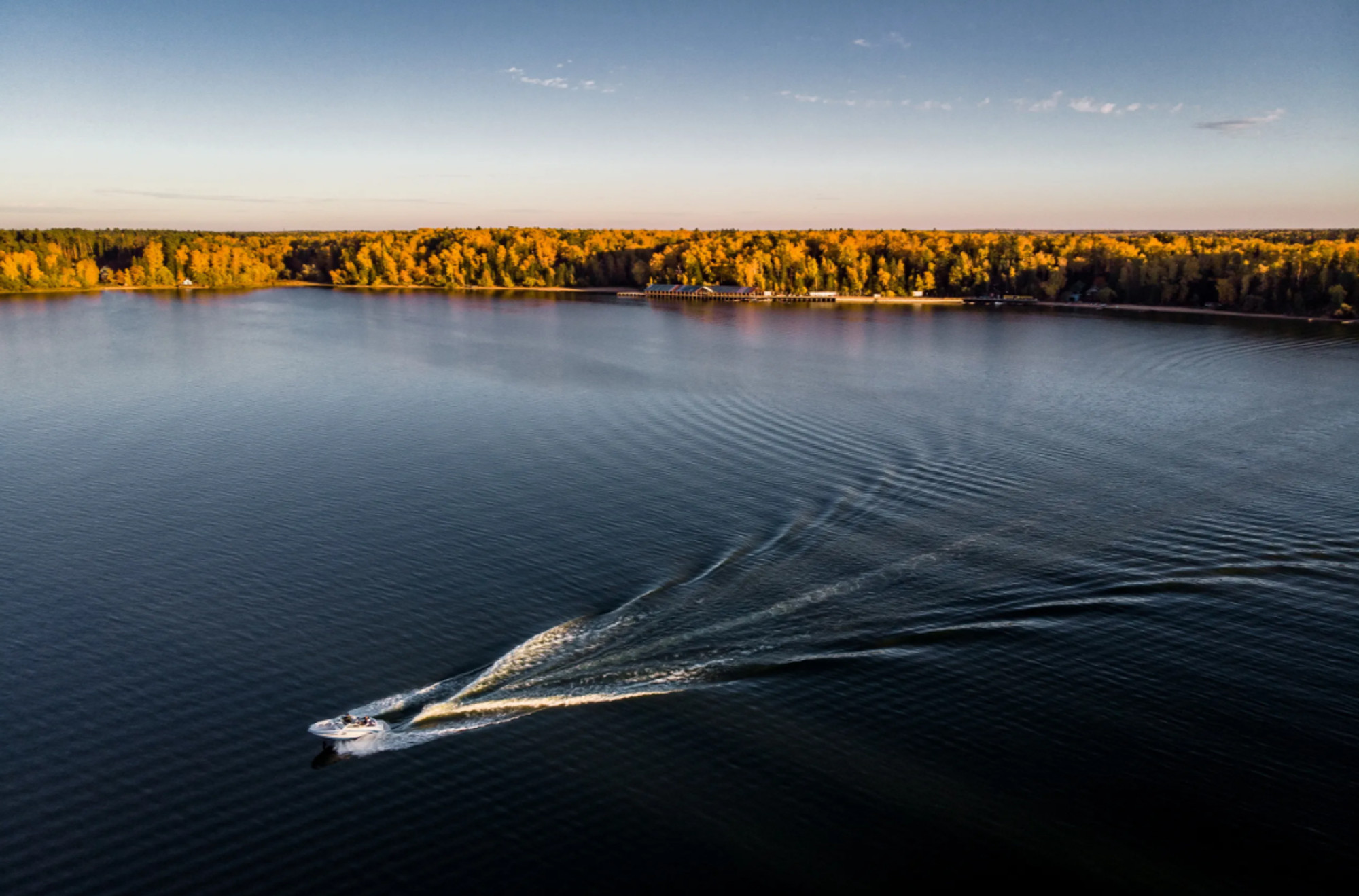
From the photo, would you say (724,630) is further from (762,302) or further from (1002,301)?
(1002,301)

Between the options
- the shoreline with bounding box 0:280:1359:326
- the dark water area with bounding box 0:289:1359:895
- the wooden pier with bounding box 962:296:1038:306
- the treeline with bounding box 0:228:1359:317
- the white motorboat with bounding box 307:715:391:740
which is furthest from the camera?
the wooden pier with bounding box 962:296:1038:306

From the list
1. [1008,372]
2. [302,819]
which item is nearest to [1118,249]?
[1008,372]

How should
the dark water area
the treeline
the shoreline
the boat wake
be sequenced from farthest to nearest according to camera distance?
the treeline → the shoreline → the boat wake → the dark water area

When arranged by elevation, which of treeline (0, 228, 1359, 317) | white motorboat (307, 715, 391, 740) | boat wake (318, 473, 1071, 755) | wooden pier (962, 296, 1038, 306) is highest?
treeline (0, 228, 1359, 317)

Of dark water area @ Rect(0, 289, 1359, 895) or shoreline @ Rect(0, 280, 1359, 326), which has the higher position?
shoreline @ Rect(0, 280, 1359, 326)

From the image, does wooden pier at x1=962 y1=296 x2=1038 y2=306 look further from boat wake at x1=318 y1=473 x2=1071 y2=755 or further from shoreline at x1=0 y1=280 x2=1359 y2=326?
boat wake at x1=318 y1=473 x2=1071 y2=755

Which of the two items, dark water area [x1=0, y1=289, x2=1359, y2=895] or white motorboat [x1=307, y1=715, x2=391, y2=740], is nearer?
dark water area [x1=0, y1=289, x2=1359, y2=895]

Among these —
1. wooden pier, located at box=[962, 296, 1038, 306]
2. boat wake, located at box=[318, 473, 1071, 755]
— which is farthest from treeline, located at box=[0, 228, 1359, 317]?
boat wake, located at box=[318, 473, 1071, 755]
